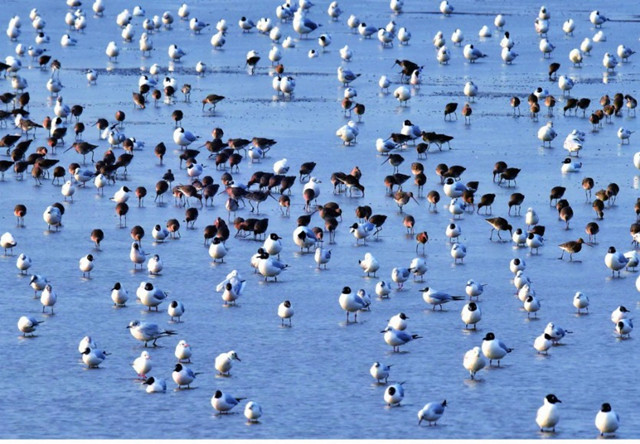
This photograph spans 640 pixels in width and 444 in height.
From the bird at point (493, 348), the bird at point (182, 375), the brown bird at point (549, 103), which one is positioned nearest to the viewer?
the bird at point (182, 375)

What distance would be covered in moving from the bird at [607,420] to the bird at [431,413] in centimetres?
219

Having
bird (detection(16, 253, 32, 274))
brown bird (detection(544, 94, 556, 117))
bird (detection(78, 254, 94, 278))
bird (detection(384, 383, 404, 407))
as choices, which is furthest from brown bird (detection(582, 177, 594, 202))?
bird (detection(384, 383, 404, 407))

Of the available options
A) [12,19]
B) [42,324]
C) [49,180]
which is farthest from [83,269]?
[12,19]

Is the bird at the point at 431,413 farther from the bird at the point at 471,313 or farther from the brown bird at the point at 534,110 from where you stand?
the brown bird at the point at 534,110

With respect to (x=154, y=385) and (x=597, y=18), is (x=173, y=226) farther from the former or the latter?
(x=597, y=18)

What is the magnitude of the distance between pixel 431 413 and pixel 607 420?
2.43 meters

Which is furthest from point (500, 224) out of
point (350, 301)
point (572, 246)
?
point (350, 301)

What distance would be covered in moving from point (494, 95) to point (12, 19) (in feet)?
69.0

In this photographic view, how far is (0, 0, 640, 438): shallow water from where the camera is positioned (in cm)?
2452

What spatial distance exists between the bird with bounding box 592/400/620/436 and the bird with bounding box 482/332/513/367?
3775 mm

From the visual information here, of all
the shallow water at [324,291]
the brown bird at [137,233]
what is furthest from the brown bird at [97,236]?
the brown bird at [137,233]

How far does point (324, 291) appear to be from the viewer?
104 feet

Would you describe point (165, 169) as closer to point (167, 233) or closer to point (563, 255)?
point (167, 233)

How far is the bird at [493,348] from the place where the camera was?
26.8m
